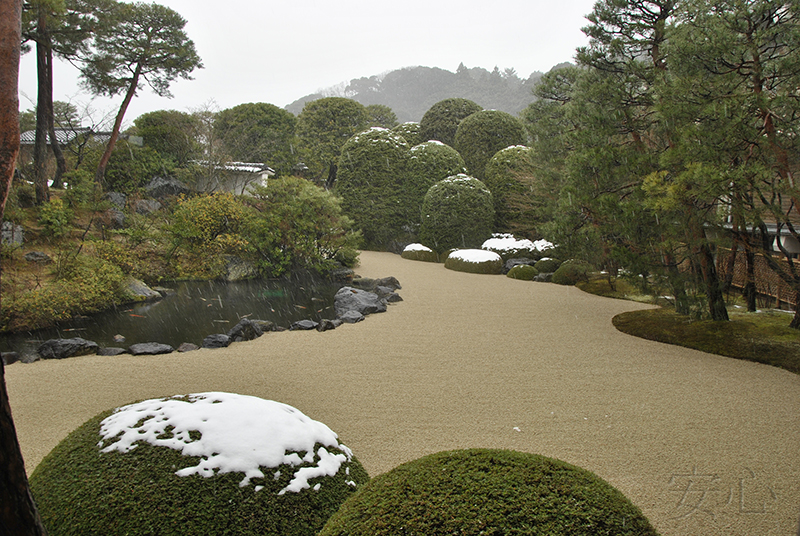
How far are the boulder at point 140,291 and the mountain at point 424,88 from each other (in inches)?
1933

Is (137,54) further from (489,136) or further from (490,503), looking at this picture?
(490,503)

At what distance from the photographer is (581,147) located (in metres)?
7.07

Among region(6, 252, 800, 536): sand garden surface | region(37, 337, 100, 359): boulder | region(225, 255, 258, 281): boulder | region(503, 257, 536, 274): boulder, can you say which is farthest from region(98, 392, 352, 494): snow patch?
region(503, 257, 536, 274): boulder

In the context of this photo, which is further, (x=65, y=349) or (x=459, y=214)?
(x=459, y=214)

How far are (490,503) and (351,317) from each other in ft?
20.9

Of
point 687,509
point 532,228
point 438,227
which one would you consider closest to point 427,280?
point 438,227

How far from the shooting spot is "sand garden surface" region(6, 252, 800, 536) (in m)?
2.96

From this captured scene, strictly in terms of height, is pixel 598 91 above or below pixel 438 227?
above

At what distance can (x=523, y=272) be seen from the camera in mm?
12477

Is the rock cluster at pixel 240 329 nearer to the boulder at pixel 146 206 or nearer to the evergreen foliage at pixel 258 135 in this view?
the boulder at pixel 146 206

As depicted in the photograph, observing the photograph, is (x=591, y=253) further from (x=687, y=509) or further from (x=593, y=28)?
(x=687, y=509)

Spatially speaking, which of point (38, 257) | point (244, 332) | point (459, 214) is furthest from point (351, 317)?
point (459, 214)

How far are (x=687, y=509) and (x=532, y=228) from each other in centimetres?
1381

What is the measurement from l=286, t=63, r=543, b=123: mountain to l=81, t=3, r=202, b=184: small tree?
140ft
